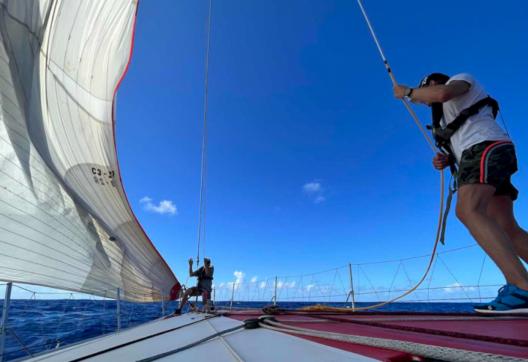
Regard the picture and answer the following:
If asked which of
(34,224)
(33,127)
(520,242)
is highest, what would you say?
(33,127)

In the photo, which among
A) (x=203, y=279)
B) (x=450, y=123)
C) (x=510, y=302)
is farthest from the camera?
(x=203, y=279)

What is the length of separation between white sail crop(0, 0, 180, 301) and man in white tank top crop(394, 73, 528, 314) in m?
3.55

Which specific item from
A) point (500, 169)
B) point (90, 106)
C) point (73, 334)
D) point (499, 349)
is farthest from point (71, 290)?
point (73, 334)

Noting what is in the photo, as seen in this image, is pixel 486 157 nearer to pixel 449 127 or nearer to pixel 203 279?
pixel 449 127

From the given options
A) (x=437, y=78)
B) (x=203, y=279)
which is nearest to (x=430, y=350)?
(x=437, y=78)

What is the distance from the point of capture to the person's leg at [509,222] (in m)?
1.67

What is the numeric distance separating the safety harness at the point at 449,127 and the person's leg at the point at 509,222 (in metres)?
0.24

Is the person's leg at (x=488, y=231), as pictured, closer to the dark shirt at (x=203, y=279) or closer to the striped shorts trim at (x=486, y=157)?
the striped shorts trim at (x=486, y=157)

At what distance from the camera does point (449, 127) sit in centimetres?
179

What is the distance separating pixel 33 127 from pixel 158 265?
2577 millimetres

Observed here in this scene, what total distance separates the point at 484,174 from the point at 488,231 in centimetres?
32

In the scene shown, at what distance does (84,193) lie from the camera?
11.0 ft

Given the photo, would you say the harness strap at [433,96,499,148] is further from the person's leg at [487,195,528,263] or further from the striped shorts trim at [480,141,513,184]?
the person's leg at [487,195,528,263]

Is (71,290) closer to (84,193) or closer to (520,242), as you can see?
(84,193)
